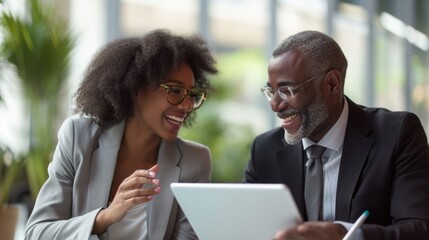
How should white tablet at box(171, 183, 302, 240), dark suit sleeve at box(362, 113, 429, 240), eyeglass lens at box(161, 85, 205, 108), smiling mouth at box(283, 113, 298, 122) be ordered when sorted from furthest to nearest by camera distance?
eyeglass lens at box(161, 85, 205, 108)
smiling mouth at box(283, 113, 298, 122)
dark suit sleeve at box(362, 113, 429, 240)
white tablet at box(171, 183, 302, 240)

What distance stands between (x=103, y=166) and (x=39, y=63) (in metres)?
3.33

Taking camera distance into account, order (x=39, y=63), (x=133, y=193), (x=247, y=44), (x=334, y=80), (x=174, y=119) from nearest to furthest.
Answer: (x=133, y=193) → (x=334, y=80) → (x=174, y=119) → (x=39, y=63) → (x=247, y=44)

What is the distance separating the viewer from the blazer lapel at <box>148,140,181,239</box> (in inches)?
108

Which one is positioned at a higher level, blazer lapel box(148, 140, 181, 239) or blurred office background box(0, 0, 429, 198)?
blazer lapel box(148, 140, 181, 239)

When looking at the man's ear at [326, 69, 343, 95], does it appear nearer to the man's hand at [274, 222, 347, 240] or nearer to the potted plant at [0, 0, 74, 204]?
the man's hand at [274, 222, 347, 240]

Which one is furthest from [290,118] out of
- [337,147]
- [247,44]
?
[247,44]

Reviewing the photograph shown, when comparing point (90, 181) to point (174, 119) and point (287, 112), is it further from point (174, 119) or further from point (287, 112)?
point (287, 112)

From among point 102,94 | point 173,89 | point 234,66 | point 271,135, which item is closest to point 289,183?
point 271,135

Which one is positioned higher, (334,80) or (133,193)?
(334,80)

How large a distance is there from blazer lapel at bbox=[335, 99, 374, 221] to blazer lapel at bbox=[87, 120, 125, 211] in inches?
32.9

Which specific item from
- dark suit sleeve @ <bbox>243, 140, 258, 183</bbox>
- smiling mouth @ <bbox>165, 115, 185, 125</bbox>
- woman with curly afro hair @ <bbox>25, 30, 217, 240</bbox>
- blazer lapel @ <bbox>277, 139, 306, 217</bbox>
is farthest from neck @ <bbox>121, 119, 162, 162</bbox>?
blazer lapel @ <bbox>277, 139, 306, 217</bbox>

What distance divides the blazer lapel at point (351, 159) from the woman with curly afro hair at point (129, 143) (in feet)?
1.79

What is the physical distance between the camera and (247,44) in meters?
8.39

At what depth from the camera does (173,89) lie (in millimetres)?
2844
